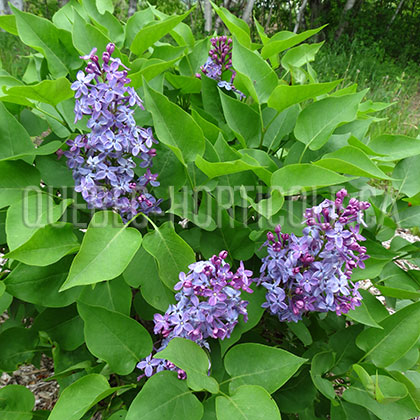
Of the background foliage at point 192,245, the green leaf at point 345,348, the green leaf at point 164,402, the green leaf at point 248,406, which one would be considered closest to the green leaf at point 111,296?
the background foliage at point 192,245

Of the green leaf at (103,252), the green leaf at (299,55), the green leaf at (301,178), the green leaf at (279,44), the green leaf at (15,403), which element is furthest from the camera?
the green leaf at (299,55)

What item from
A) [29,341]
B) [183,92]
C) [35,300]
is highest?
[183,92]

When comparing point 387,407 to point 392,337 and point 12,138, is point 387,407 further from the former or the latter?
point 12,138

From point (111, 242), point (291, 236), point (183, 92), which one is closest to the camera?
point (111, 242)

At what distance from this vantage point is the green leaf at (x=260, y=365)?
100 centimetres

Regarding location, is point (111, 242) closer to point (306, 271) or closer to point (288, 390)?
point (306, 271)

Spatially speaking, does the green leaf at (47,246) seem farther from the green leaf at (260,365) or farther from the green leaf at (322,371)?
the green leaf at (322,371)

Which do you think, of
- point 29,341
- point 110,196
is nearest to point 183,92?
point 110,196

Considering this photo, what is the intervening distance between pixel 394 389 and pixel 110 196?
0.88 meters

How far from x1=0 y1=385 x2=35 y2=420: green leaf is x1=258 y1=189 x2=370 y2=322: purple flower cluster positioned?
759mm

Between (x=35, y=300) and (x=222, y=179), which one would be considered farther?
(x=222, y=179)

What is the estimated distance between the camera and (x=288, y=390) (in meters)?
1.28

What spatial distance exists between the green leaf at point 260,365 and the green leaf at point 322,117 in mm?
613

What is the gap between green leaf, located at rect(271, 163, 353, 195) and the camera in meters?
1.00
